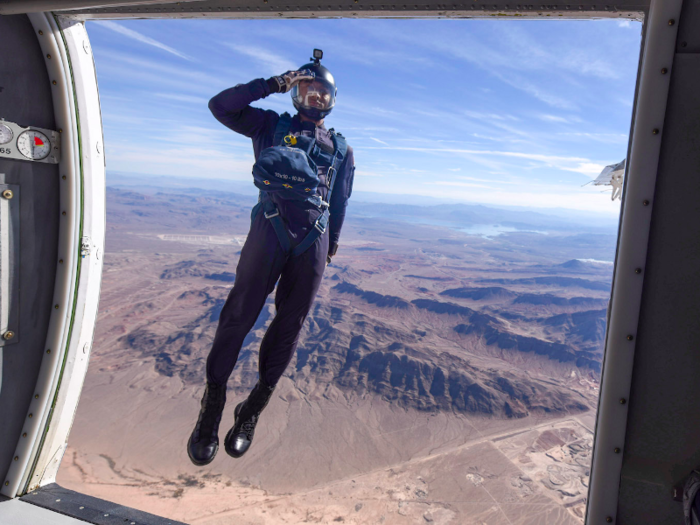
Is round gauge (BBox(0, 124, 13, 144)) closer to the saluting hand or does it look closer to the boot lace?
the saluting hand

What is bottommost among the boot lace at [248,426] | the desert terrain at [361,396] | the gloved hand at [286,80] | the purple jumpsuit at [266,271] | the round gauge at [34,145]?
the desert terrain at [361,396]

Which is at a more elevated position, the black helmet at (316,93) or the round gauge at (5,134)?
the black helmet at (316,93)

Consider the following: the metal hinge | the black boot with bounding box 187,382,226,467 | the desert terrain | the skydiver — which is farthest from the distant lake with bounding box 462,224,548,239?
the metal hinge

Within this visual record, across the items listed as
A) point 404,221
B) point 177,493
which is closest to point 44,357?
point 177,493

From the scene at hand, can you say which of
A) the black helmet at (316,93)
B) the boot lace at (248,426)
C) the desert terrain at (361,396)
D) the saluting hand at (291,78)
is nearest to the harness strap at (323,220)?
the black helmet at (316,93)

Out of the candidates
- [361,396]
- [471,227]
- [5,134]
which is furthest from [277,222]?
[471,227]

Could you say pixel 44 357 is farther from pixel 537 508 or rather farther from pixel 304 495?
pixel 537 508

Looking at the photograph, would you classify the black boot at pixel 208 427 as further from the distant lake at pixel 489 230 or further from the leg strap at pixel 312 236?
the distant lake at pixel 489 230
